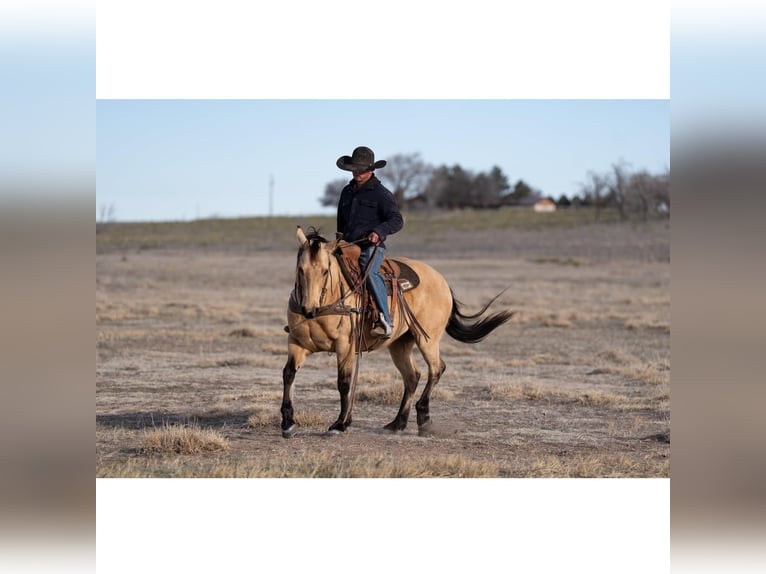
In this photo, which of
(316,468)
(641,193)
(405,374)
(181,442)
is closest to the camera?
(316,468)

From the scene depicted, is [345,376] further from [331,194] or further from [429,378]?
[331,194]

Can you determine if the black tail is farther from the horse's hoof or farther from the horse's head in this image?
the horse's head

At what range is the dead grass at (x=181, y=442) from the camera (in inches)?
339

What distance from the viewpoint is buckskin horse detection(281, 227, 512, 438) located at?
8523 millimetres

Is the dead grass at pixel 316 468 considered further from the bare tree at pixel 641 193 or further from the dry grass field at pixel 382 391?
the bare tree at pixel 641 193

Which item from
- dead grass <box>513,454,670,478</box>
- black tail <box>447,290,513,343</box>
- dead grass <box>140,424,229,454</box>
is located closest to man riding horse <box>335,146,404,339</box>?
black tail <box>447,290,513,343</box>

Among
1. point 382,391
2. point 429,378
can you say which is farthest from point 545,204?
point 429,378

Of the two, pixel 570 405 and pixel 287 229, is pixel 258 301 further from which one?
pixel 287 229

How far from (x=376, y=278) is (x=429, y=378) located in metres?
1.49

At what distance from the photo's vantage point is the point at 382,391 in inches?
468
